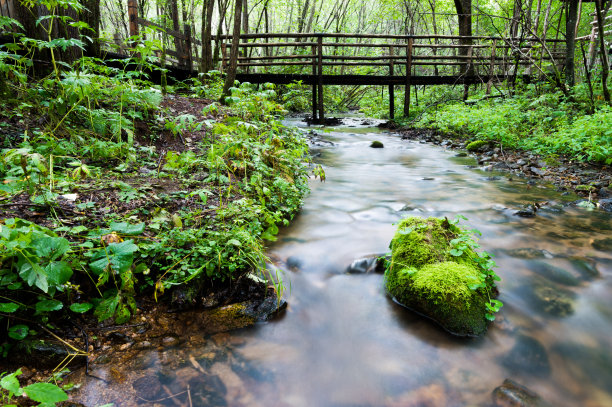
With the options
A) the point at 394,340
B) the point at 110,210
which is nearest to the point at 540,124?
the point at 394,340

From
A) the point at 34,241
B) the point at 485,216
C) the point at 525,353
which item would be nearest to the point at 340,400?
the point at 525,353

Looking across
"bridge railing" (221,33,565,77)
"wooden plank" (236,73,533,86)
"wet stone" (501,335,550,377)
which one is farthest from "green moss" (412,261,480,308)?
"wooden plank" (236,73,533,86)

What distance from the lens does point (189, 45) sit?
11836 millimetres

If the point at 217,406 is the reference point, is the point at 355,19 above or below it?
above

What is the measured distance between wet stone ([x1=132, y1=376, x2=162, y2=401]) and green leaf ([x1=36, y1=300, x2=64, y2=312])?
21.0 inches

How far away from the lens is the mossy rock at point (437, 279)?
7.33 ft

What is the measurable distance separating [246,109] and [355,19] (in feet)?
101

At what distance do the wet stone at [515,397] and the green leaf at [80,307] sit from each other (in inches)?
85.3

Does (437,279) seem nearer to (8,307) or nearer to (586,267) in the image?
(586,267)

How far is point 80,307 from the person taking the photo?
6.19 ft

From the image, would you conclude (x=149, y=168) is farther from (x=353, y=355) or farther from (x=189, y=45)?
(x=189, y=45)

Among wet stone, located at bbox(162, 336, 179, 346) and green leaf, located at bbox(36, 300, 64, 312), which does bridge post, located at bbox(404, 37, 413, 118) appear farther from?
green leaf, located at bbox(36, 300, 64, 312)

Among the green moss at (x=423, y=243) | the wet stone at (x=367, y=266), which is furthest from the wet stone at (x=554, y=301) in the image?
the wet stone at (x=367, y=266)

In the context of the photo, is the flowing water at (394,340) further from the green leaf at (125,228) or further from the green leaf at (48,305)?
the green leaf at (125,228)
